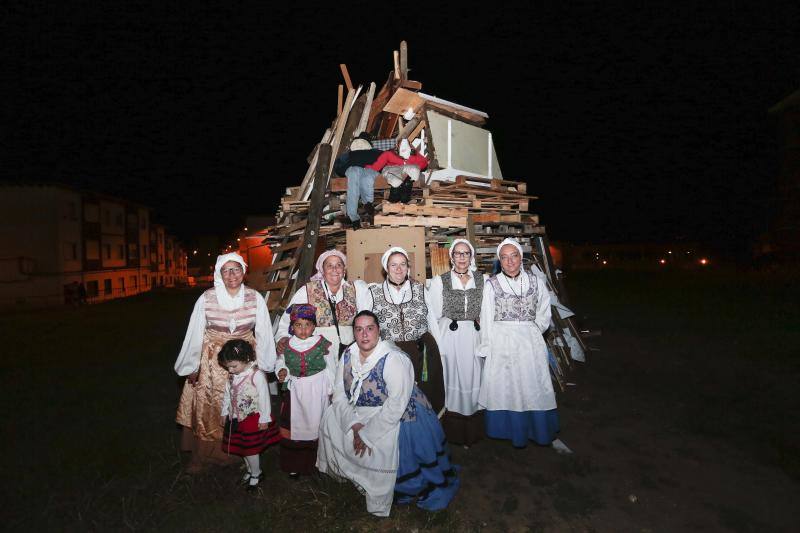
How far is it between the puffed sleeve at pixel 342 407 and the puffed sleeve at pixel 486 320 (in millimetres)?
1524

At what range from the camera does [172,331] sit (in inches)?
528

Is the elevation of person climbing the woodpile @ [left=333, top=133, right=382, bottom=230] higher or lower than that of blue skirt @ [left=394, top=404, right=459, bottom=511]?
higher

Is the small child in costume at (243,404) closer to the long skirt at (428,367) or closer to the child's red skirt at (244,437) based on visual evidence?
the child's red skirt at (244,437)

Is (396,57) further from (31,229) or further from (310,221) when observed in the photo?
(31,229)

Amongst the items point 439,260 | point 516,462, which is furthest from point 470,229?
point 516,462

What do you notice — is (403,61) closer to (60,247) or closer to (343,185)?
(343,185)

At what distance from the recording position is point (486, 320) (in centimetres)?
455

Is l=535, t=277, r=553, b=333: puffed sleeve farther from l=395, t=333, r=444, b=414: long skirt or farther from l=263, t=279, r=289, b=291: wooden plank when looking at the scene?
l=263, t=279, r=289, b=291: wooden plank

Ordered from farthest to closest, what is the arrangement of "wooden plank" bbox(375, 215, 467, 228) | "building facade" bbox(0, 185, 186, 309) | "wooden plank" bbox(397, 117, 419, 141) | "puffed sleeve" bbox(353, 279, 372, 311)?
"building facade" bbox(0, 185, 186, 309), "wooden plank" bbox(397, 117, 419, 141), "wooden plank" bbox(375, 215, 467, 228), "puffed sleeve" bbox(353, 279, 372, 311)

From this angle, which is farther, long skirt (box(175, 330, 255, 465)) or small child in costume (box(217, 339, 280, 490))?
long skirt (box(175, 330, 255, 465))

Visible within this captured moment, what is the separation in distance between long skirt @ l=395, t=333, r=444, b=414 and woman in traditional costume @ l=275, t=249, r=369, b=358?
1.96 feet

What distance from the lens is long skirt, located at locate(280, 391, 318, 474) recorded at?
13.3 ft

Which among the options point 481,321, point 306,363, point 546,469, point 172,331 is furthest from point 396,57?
point 172,331

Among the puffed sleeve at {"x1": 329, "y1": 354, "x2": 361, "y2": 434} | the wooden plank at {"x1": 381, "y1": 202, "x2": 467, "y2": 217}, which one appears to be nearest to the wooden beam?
the wooden plank at {"x1": 381, "y1": 202, "x2": 467, "y2": 217}
